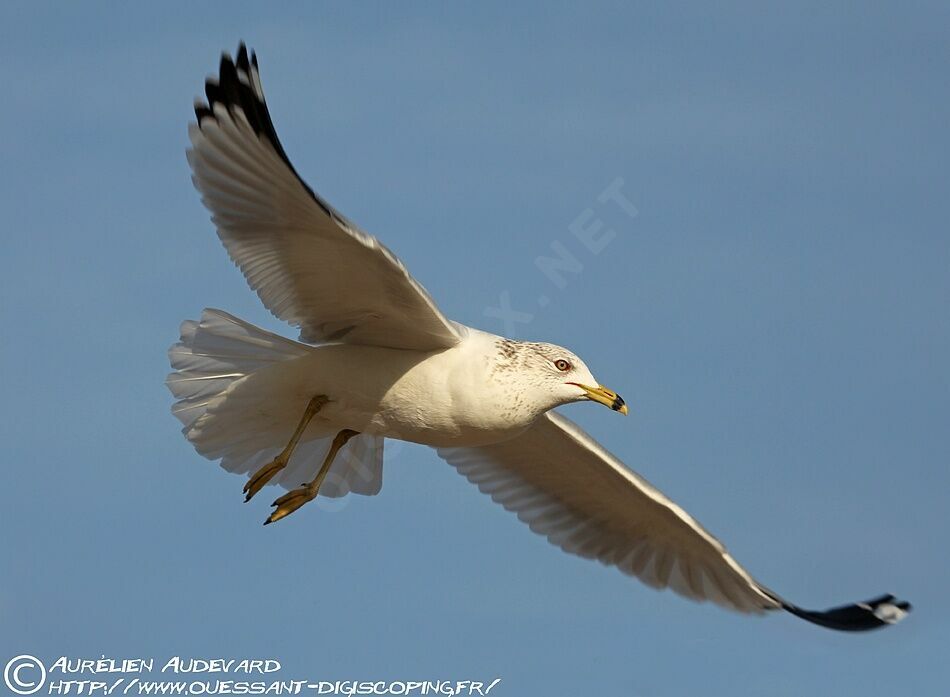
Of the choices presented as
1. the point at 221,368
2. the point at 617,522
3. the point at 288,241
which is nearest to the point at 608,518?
the point at 617,522

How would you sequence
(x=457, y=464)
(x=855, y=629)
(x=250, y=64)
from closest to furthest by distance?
1. (x=250, y=64)
2. (x=855, y=629)
3. (x=457, y=464)

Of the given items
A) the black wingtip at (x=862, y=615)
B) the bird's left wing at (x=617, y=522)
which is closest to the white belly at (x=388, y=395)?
the bird's left wing at (x=617, y=522)

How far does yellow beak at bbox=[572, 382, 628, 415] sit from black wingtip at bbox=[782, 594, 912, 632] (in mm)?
2690

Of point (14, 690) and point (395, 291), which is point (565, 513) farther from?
point (14, 690)

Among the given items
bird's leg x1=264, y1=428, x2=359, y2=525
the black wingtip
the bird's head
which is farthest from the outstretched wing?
the black wingtip

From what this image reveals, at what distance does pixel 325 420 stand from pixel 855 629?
402 cm

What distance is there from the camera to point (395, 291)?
10.2 metres

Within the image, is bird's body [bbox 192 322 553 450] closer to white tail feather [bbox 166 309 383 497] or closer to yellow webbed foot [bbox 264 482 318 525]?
white tail feather [bbox 166 309 383 497]

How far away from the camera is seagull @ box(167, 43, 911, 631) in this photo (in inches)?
387

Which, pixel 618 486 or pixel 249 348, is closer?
pixel 249 348

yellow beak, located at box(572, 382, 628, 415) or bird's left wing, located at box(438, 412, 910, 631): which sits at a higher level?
yellow beak, located at box(572, 382, 628, 415)

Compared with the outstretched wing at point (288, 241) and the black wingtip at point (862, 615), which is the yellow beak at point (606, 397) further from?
the black wingtip at point (862, 615)

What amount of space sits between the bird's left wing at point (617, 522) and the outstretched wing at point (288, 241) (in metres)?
1.95

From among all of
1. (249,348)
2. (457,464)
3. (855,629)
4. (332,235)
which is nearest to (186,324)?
(249,348)
